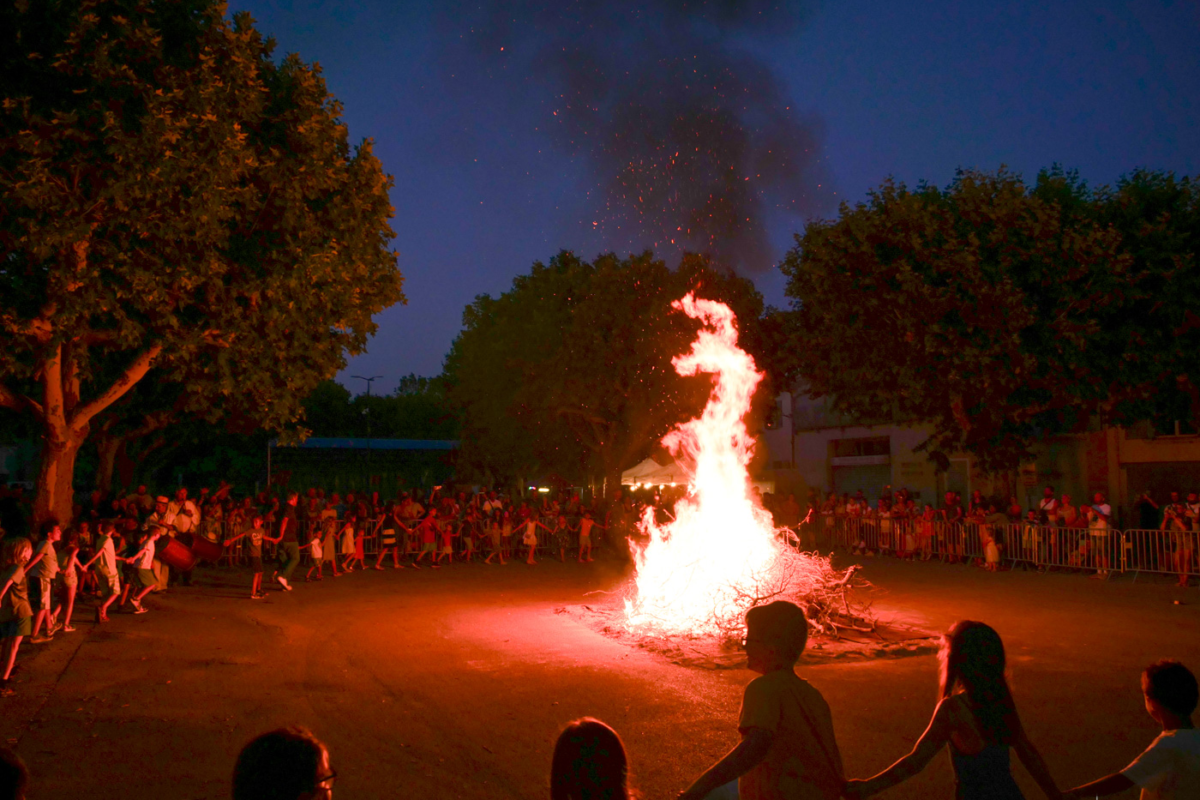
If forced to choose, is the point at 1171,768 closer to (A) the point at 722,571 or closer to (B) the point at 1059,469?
(A) the point at 722,571

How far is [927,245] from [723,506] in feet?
35.5

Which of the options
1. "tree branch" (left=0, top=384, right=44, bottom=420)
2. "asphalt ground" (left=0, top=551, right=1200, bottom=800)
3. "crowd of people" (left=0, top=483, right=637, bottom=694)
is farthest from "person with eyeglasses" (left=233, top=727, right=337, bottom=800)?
"tree branch" (left=0, top=384, right=44, bottom=420)

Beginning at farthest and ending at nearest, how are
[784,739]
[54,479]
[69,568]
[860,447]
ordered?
[860,447], [54,479], [69,568], [784,739]

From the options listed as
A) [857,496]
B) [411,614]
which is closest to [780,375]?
[857,496]

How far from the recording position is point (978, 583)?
17.0 meters

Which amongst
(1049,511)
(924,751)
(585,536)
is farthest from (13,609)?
(1049,511)

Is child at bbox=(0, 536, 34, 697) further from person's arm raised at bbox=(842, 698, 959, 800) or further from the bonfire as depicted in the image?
person's arm raised at bbox=(842, 698, 959, 800)

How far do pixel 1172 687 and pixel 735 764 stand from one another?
1684 mm

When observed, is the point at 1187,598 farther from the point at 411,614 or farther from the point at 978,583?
the point at 411,614

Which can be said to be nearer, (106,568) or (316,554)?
(106,568)

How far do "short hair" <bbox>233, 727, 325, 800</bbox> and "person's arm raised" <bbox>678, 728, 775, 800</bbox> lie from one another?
1153 mm

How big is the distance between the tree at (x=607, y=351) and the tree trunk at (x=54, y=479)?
18.4 m

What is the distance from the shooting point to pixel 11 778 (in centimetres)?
238

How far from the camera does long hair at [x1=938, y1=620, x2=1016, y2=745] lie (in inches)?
119
